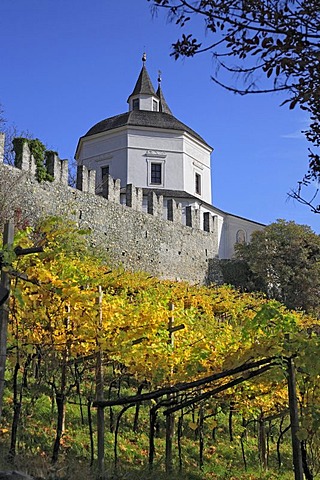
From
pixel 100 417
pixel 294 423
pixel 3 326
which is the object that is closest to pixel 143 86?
pixel 100 417

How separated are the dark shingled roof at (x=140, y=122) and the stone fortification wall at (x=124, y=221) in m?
7.49

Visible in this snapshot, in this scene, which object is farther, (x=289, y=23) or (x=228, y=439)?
(x=228, y=439)

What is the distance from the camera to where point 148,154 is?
3288cm

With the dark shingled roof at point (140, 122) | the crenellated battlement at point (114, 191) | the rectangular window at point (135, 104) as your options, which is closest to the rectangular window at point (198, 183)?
the dark shingled roof at point (140, 122)

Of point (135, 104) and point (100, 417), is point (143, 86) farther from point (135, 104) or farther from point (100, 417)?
point (100, 417)

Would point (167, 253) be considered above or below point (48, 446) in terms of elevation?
above

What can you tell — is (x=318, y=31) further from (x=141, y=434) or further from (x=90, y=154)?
(x=90, y=154)

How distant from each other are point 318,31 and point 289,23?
5.3 inches

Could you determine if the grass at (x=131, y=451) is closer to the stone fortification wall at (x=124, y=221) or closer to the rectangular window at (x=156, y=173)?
the stone fortification wall at (x=124, y=221)

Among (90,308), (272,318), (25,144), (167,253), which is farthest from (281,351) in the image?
(167,253)

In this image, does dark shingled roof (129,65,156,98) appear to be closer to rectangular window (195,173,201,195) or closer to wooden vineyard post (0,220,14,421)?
rectangular window (195,173,201,195)

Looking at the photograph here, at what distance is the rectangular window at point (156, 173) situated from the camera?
3284 cm

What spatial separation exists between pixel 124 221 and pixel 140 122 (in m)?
12.1

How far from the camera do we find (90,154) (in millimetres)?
Result: 33812
